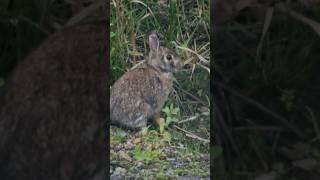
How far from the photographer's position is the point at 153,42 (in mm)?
3102

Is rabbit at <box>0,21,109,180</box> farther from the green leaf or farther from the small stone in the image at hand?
the green leaf

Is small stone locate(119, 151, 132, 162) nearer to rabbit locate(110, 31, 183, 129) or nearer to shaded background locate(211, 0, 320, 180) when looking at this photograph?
rabbit locate(110, 31, 183, 129)

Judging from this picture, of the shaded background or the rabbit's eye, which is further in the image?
the shaded background

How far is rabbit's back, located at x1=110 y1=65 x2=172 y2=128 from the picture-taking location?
124 inches

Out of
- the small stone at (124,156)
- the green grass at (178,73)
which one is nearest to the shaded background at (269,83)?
the green grass at (178,73)

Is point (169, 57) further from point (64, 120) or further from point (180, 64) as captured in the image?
point (64, 120)

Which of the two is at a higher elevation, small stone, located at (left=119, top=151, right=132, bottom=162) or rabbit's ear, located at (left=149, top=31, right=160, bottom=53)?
rabbit's ear, located at (left=149, top=31, right=160, bottom=53)

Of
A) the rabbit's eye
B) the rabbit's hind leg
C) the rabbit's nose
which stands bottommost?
the rabbit's hind leg

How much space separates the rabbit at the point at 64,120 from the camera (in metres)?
3.29

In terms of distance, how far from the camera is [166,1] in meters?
3.07

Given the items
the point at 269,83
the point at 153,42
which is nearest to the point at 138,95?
the point at 153,42

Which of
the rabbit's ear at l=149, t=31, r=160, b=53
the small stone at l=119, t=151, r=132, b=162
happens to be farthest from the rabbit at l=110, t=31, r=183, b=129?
the small stone at l=119, t=151, r=132, b=162

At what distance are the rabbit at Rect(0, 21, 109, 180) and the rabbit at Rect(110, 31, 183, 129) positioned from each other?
98mm

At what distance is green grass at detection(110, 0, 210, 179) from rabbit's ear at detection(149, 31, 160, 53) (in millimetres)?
22
